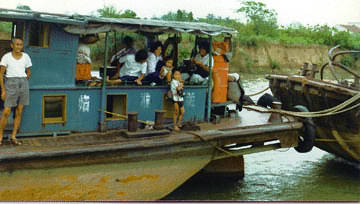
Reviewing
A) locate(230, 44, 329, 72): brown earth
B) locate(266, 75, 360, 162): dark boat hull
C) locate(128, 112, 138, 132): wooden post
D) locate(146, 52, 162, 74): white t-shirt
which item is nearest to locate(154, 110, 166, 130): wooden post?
locate(128, 112, 138, 132): wooden post

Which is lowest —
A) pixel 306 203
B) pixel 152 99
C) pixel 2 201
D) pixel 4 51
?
pixel 306 203

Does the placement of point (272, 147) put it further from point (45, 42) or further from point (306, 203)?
point (45, 42)

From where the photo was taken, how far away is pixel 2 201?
5.08 metres

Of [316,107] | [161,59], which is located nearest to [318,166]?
[316,107]

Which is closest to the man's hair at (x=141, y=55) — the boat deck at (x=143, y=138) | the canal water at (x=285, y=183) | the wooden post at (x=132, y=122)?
the wooden post at (x=132, y=122)

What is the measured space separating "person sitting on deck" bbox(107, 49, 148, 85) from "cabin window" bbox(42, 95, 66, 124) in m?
0.99

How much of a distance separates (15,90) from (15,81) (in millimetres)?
103

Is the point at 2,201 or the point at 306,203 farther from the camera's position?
the point at 306,203

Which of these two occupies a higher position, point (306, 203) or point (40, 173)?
point (40, 173)

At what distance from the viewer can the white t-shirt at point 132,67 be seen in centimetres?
664

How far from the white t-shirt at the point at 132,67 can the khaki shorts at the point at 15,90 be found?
1637 mm

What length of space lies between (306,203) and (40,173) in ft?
13.9

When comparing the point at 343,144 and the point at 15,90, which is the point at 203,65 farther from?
the point at 343,144

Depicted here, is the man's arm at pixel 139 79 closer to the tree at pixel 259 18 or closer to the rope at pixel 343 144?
the rope at pixel 343 144
